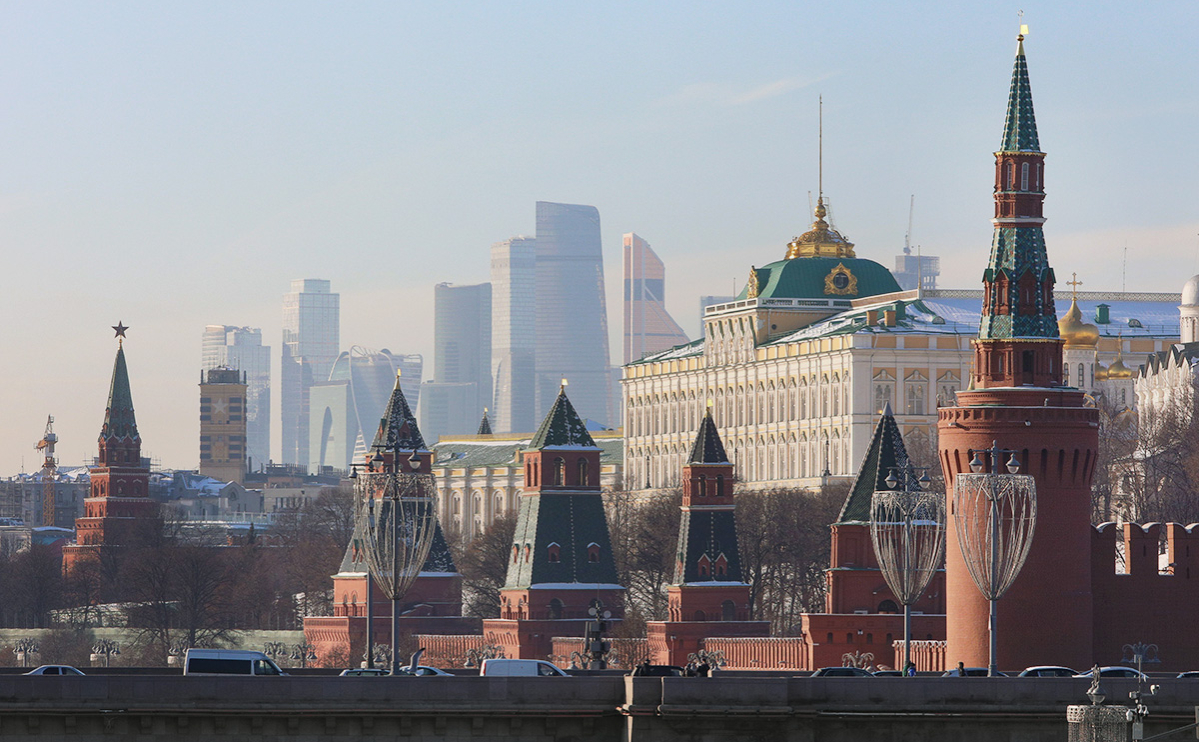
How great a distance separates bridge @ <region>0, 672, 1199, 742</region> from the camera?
232 ft

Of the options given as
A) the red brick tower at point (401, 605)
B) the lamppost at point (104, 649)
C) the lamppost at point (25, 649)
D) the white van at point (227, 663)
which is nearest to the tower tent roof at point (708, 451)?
the red brick tower at point (401, 605)

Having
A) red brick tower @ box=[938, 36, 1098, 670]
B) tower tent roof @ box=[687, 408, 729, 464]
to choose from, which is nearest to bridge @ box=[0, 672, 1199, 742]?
red brick tower @ box=[938, 36, 1098, 670]

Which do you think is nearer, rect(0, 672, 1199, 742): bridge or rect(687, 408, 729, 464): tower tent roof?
rect(0, 672, 1199, 742): bridge

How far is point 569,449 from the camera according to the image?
522 ft

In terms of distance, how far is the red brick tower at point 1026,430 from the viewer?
Result: 105500 mm

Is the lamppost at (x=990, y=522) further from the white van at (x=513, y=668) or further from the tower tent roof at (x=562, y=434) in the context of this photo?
the tower tent roof at (x=562, y=434)

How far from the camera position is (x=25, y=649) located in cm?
18950

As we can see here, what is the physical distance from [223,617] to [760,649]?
67.4m

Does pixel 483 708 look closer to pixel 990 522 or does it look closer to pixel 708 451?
pixel 990 522

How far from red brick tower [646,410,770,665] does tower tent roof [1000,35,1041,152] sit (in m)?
45.1

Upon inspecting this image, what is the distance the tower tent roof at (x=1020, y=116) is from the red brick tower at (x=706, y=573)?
45.1 meters

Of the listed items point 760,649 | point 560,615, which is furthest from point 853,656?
point 560,615

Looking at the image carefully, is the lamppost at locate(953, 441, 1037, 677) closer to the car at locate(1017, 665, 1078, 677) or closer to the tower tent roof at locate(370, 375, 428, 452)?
the car at locate(1017, 665, 1078, 677)

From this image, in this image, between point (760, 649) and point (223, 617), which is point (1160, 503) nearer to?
point (760, 649)
